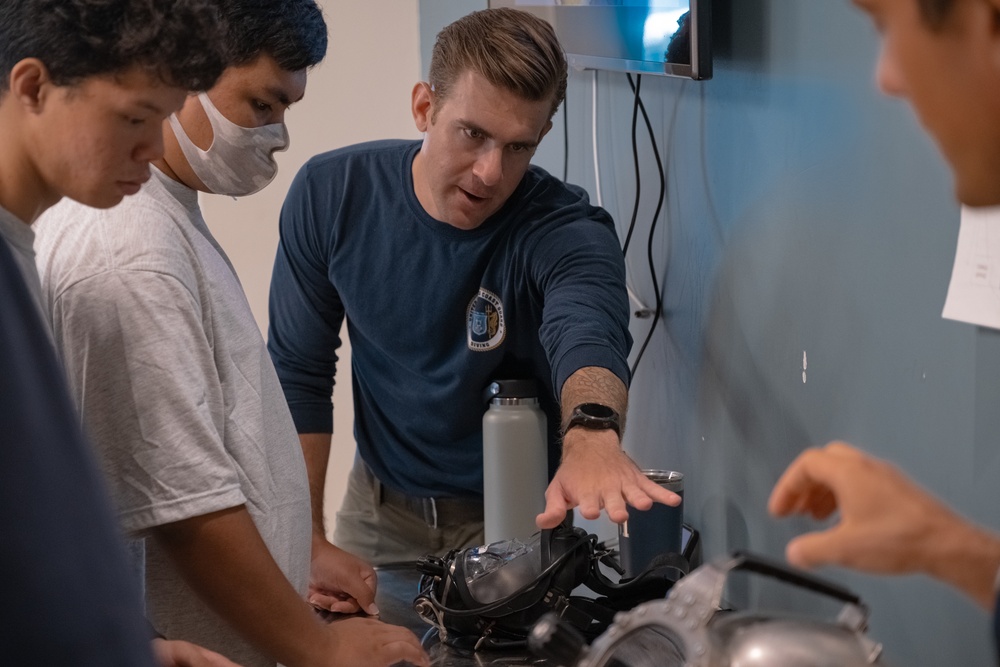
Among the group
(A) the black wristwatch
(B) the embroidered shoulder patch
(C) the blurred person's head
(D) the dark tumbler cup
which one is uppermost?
(C) the blurred person's head

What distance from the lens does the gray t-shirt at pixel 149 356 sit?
1.09 metres

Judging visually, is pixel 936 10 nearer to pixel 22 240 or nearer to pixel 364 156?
pixel 22 240

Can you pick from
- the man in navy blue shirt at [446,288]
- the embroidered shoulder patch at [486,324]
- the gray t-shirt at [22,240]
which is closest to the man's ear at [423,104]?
the man in navy blue shirt at [446,288]

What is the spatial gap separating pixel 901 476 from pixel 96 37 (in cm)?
74

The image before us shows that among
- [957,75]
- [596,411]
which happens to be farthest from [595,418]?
[957,75]

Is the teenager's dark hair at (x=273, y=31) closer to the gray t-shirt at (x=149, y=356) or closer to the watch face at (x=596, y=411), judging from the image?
the gray t-shirt at (x=149, y=356)

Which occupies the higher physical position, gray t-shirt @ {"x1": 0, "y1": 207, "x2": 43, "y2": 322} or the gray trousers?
gray t-shirt @ {"x1": 0, "y1": 207, "x2": 43, "y2": 322}

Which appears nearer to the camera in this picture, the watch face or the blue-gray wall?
the blue-gray wall

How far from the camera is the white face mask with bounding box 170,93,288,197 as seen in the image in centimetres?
130

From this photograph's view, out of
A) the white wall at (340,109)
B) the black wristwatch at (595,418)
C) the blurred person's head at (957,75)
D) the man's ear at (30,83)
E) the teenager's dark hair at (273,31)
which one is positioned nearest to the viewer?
the blurred person's head at (957,75)

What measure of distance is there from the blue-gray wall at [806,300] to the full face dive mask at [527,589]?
0.28 metres

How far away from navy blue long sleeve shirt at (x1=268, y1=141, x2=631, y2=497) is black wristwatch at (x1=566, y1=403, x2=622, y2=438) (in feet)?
0.84

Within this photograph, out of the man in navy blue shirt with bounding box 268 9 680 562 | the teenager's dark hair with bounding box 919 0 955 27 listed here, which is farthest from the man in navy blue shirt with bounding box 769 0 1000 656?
the man in navy blue shirt with bounding box 268 9 680 562

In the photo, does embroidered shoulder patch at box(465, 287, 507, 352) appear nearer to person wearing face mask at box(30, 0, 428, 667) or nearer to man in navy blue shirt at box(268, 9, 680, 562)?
man in navy blue shirt at box(268, 9, 680, 562)
